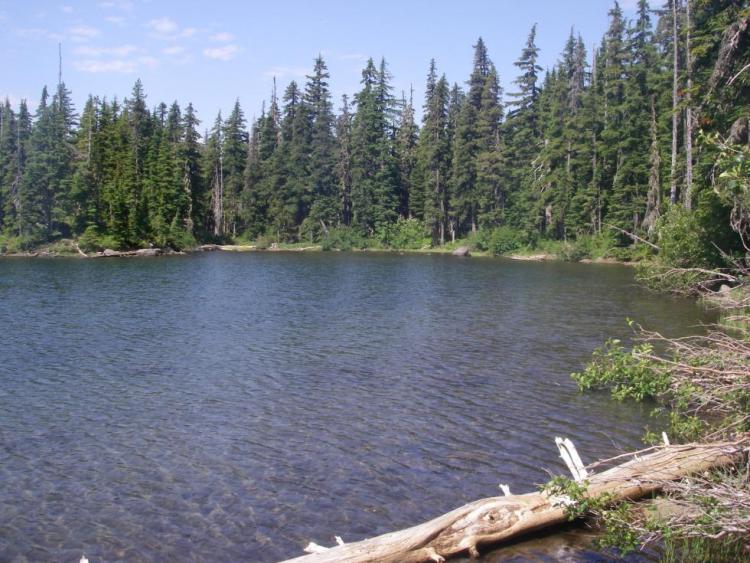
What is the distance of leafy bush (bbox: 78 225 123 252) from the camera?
67250 millimetres

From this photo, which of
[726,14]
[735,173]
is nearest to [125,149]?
[726,14]

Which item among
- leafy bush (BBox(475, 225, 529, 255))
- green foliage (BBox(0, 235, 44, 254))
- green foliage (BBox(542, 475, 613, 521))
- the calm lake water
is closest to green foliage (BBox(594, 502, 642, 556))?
green foliage (BBox(542, 475, 613, 521))

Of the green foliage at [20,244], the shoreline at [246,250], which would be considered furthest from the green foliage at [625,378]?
the green foliage at [20,244]

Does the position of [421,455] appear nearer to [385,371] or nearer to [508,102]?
[385,371]

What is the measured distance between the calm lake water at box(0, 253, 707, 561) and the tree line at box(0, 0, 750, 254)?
96.6 ft

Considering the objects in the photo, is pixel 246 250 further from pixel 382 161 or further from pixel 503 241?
pixel 503 241

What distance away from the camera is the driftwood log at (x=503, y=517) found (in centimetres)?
710

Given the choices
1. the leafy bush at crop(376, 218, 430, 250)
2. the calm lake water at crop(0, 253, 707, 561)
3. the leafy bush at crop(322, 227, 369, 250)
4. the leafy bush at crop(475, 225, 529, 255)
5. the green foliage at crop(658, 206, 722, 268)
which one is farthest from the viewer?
the leafy bush at crop(322, 227, 369, 250)

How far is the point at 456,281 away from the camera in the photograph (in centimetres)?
4231

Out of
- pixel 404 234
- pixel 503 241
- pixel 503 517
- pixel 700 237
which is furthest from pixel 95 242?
pixel 503 517

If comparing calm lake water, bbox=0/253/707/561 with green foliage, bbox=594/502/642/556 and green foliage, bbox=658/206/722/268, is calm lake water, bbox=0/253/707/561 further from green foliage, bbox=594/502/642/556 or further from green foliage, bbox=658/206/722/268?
green foliage, bbox=594/502/642/556

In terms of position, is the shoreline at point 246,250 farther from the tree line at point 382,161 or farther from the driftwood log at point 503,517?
the driftwood log at point 503,517

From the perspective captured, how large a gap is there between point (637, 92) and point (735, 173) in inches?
2127

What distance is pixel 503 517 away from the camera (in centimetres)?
797
